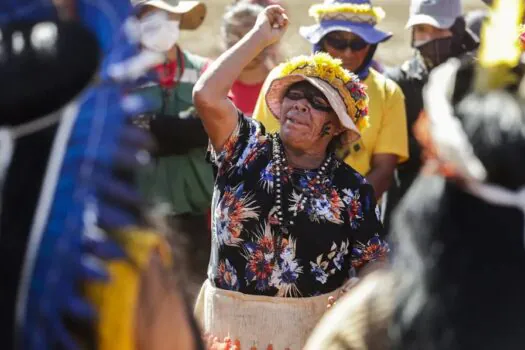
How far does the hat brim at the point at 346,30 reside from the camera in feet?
20.5

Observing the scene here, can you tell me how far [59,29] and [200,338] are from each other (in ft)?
1.86

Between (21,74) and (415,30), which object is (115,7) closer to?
(21,74)

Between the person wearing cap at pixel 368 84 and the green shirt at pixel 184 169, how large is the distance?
70 cm

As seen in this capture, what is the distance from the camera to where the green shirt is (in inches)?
246

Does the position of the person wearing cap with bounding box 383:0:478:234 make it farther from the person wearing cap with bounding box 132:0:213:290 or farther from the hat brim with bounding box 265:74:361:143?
the hat brim with bounding box 265:74:361:143

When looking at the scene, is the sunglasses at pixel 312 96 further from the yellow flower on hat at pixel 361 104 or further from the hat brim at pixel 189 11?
the hat brim at pixel 189 11

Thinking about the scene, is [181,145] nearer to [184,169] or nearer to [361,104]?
[184,169]

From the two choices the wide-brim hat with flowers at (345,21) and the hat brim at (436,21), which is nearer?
the wide-brim hat with flowers at (345,21)

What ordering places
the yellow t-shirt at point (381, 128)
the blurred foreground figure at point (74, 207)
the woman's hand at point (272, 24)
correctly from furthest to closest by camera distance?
the yellow t-shirt at point (381, 128), the woman's hand at point (272, 24), the blurred foreground figure at point (74, 207)

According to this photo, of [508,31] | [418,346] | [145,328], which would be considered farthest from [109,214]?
[508,31]

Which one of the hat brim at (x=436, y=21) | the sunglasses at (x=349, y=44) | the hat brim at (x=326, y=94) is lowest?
the hat brim at (x=436, y=21)

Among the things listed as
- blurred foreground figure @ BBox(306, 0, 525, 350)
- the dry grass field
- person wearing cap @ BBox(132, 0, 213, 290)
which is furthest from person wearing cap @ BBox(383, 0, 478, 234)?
the dry grass field

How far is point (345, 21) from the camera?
6316 millimetres

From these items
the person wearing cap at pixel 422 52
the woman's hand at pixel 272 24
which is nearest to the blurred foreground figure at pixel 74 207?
the woman's hand at pixel 272 24
